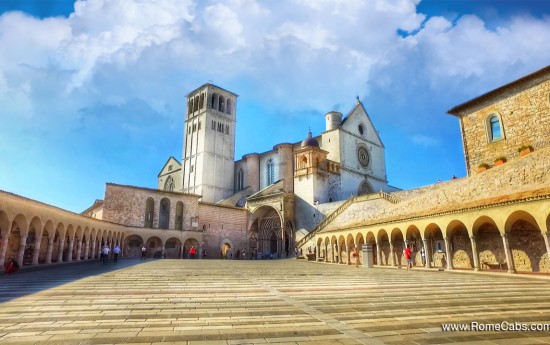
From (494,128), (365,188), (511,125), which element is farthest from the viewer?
(365,188)

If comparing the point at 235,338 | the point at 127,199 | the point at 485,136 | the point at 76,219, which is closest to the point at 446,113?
the point at 485,136

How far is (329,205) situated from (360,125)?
16.6 m

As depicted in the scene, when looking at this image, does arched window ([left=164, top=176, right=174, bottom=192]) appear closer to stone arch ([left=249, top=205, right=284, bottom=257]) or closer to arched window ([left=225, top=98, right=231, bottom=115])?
arched window ([left=225, top=98, right=231, bottom=115])

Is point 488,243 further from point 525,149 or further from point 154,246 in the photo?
point 154,246

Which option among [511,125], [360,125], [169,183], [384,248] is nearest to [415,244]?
[384,248]

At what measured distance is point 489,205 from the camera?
14859mm

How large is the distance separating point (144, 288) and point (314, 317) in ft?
18.6

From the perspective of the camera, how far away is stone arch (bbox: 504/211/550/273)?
14305mm

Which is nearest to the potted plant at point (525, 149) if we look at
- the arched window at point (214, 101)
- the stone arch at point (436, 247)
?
the stone arch at point (436, 247)

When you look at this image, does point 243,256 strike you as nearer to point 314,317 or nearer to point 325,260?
point 325,260

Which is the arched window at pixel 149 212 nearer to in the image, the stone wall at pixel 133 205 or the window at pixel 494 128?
the stone wall at pixel 133 205

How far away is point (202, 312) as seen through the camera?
593 centimetres

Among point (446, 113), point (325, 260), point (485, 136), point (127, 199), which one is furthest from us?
point (127, 199)

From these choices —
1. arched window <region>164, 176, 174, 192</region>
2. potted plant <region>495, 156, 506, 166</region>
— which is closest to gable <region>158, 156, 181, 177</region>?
arched window <region>164, 176, 174, 192</region>
